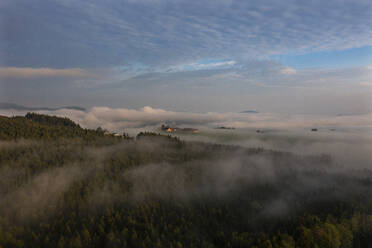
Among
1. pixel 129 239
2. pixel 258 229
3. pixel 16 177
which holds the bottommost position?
pixel 258 229

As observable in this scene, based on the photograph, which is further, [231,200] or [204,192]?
[204,192]

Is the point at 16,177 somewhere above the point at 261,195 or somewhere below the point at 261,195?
above

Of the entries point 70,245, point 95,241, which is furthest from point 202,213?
point 70,245

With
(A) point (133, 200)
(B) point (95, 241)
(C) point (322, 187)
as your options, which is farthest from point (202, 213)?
(C) point (322, 187)

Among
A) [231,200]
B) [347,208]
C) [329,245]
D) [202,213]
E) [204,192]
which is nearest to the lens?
[329,245]

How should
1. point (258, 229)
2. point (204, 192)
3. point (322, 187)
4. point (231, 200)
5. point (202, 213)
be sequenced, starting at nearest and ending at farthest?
point (258, 229)
point (202, 213)
point (231, 200)
point (204, 192)
point (322, 187)

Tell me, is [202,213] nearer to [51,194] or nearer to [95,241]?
[95,241]
